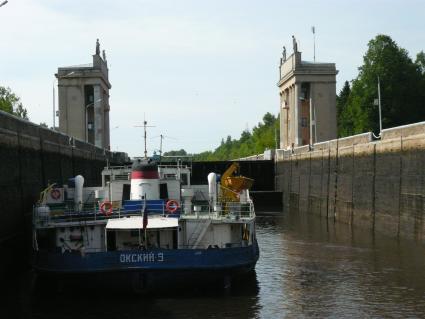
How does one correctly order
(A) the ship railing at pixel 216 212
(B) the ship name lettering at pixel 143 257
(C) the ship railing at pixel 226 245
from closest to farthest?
1. (B) the ship name lettering at pixel 143 257
2. (C) the ship railing at pixel 226 245
3. (A) the ship railing at pixel 216 212

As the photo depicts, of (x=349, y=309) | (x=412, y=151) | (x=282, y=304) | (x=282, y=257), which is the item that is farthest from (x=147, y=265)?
(x=412, y=151)

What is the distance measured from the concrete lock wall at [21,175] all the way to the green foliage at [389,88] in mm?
62285

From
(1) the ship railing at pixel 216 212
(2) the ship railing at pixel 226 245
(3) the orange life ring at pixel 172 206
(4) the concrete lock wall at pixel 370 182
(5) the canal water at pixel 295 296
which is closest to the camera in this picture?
(5) the canal water at pixel 295 296

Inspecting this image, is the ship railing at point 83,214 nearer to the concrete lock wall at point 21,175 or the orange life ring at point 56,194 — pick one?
the concrete lock wall at point 21,175

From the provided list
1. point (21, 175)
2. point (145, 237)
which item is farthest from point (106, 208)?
point (21, 175)

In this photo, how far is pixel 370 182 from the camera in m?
51.8

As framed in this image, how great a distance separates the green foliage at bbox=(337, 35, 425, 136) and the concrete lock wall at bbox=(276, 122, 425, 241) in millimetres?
27002

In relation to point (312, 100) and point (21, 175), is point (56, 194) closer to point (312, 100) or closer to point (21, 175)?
point (21, 175)

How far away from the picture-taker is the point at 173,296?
2795cm

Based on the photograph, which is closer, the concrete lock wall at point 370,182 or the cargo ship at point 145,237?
the cargo ship at point 145,237

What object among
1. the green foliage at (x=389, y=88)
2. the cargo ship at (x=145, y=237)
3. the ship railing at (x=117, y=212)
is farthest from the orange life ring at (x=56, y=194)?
the green foliage at (x=389, y=88)

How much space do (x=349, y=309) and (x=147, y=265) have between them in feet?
25.3

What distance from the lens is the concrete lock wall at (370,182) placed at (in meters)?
41.9

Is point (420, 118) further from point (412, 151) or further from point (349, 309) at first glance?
point (349, 309)
